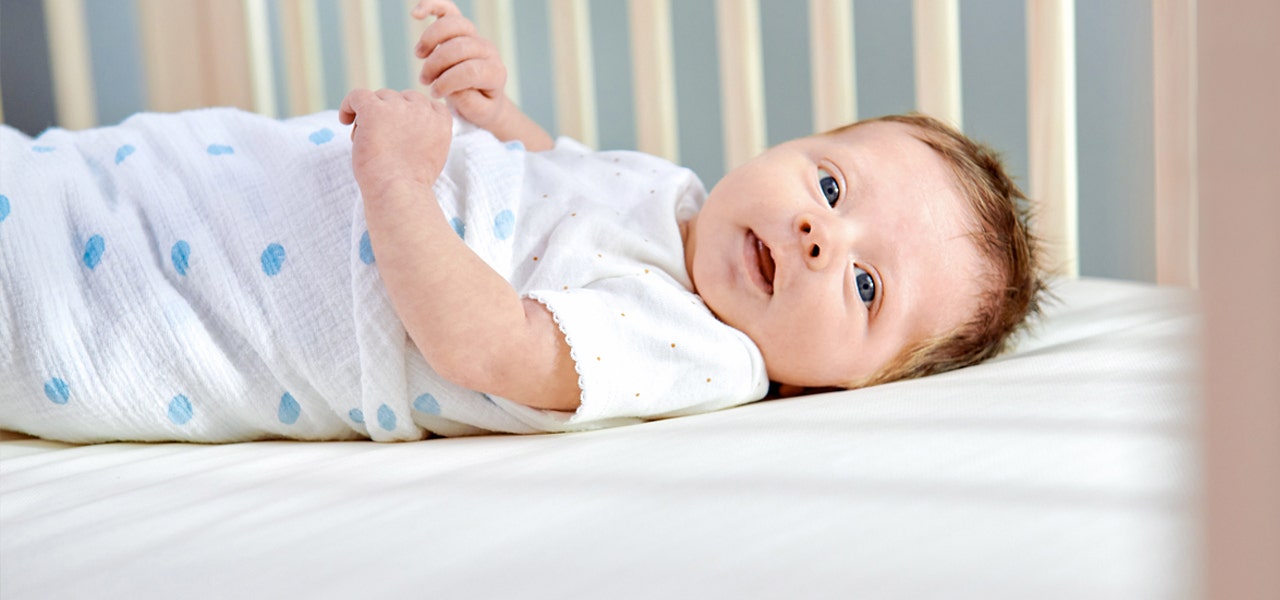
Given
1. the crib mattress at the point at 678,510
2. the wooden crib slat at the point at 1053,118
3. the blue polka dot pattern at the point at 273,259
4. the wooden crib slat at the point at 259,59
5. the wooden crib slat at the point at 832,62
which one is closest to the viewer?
the crib mattress at the point at 678,510

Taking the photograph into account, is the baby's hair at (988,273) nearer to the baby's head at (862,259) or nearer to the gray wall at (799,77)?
the baby's head at (862,259)

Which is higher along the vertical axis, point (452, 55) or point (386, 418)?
point (452, 55)

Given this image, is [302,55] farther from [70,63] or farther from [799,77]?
[799,77]

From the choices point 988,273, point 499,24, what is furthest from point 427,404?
point 499,24

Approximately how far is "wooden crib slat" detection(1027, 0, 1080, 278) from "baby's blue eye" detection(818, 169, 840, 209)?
31cm

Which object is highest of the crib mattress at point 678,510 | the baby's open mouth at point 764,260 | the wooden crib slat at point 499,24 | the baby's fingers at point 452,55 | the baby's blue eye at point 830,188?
the wooden crib slat at point 499,24

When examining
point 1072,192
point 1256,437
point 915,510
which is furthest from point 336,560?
point 1072,192

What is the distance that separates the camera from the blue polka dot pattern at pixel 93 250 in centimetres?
78

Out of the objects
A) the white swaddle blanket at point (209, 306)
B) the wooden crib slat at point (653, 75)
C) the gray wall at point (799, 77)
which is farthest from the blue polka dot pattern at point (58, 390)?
the gray wall at point (799, 77)

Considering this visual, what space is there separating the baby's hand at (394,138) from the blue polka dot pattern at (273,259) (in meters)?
0.10

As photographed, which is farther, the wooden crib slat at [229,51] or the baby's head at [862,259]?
the wooden crib slat at [229,51]

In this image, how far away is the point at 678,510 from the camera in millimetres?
475

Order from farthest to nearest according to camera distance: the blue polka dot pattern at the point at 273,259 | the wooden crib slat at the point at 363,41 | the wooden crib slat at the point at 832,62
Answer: the wooden crib slat at the point at 363,41
the wooden crib slat at the point at 832,62
the blue polka dot pattern at the point at 273,259

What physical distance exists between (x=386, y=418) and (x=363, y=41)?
33.6 inches
